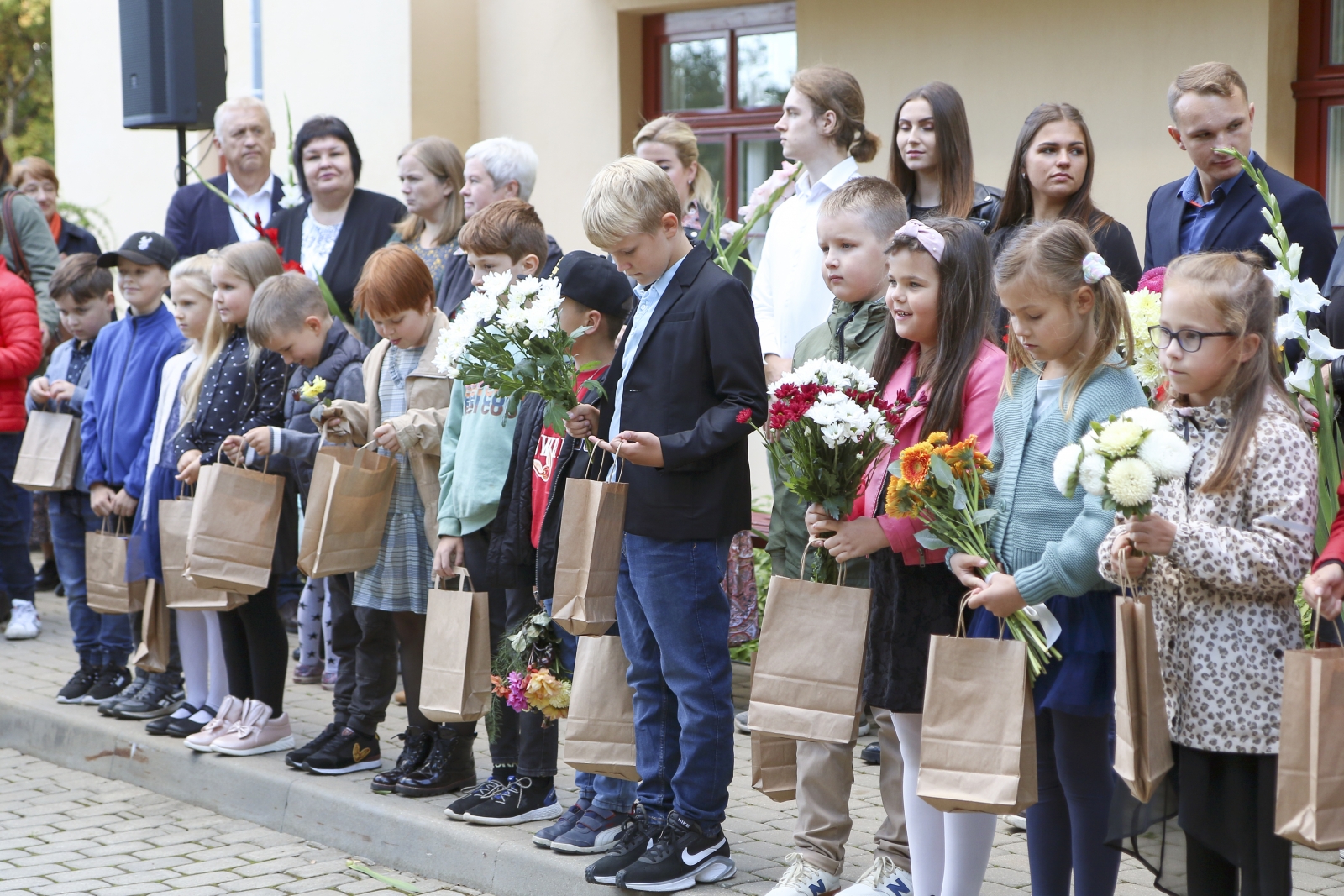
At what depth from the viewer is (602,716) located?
13.2 feet

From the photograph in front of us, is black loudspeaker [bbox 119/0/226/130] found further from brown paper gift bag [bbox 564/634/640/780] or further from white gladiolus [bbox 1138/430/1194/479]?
white gladiolus [bbox 1138/430/1194/479]

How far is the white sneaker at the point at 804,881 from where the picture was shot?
12.2 ft

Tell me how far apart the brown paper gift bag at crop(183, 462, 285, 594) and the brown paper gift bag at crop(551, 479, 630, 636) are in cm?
160

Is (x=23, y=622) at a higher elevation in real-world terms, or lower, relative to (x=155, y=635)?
lower

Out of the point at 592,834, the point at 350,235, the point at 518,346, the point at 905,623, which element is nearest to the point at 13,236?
the point at 350,235

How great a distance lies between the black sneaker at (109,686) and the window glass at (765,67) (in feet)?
15.8

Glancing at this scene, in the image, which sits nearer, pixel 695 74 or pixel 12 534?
pixel 12 534

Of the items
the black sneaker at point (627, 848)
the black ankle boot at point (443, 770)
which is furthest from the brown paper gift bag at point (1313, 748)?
the black ankle boot at point (443, 770)

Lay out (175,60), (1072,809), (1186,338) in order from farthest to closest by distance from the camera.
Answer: (175,60) < (1072,809) < (1186,338)

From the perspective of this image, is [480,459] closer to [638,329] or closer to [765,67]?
[638,329]

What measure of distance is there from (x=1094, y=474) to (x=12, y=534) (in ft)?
22.2

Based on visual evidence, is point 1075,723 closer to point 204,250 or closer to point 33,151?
point 204,250

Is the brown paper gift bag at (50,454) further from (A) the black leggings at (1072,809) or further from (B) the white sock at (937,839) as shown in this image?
(A) the black leggings at (1072,809)

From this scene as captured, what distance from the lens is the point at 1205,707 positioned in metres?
2.91
